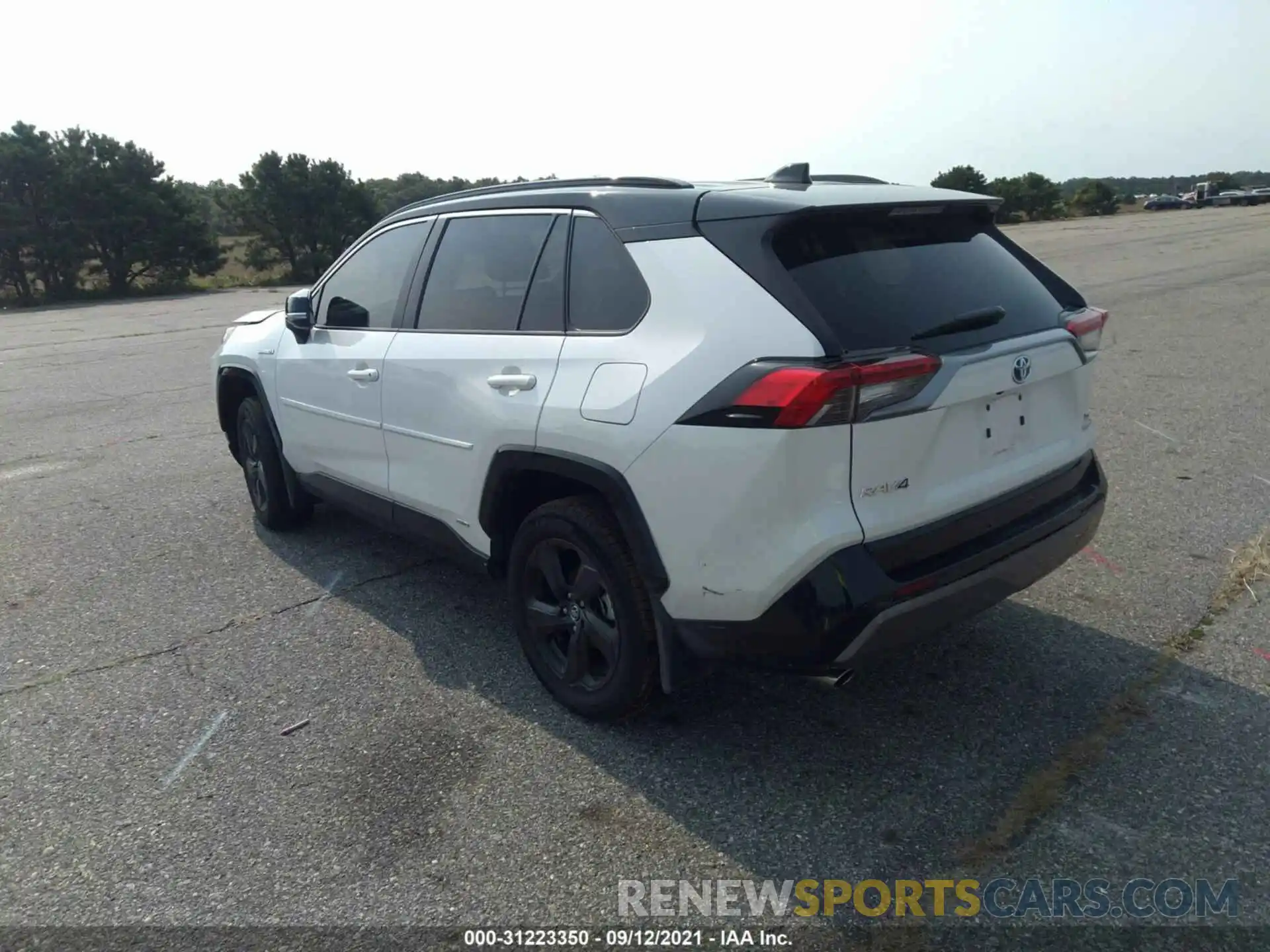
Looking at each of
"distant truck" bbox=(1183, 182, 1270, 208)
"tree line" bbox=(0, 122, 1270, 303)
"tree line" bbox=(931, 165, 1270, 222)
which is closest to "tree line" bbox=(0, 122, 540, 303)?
"tree line" bbox=(0, 122, 1270, 303)

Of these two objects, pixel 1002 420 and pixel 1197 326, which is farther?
pixel 1197 326

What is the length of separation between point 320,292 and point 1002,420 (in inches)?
136

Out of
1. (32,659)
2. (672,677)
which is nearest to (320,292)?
(32,659)

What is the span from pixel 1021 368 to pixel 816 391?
883 mm

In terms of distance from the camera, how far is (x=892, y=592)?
2.77 metres

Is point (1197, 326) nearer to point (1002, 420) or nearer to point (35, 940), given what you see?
point (1002, 420)

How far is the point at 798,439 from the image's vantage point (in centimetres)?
264

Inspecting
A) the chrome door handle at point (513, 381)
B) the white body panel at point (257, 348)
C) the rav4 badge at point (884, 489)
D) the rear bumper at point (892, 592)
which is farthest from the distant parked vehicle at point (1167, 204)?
the rav4 badge at point (884, 489)

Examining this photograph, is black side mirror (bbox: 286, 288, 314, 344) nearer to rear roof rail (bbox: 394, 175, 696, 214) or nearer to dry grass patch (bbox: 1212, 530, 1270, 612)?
rear roof rail (bbox: 394, 175, 696, 214)

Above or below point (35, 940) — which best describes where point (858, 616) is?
above

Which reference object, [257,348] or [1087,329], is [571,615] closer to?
[1087,329]

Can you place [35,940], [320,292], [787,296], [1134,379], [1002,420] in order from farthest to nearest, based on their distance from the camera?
[1134,379], [320,292], [1002,420], [787,296], [35,940]

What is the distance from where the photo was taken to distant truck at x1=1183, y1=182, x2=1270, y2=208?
2361 inches

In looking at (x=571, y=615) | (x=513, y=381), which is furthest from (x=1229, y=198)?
(x=571, y=615)
